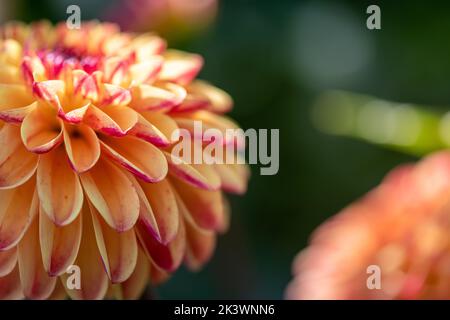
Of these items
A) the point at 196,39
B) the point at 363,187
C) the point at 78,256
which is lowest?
the point at 78,256

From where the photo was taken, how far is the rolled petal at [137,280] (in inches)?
21.0

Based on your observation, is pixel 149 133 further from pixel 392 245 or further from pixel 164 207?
pixel 392 245

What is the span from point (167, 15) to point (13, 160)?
57 centimetres

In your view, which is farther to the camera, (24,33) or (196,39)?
(196,39)

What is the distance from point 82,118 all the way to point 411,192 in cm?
30

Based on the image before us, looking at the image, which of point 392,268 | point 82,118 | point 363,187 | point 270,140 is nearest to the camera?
point 82,118

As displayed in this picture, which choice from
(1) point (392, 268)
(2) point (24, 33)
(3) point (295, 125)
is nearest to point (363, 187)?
(3) point (295, 125)

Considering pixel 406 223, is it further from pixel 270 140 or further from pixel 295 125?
pixel 295 125

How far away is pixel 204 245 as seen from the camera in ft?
1.90

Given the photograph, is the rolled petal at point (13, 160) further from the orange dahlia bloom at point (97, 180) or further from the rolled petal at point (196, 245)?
the rolled petal at point (196, 245)

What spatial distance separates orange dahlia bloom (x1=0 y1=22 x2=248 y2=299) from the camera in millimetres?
499

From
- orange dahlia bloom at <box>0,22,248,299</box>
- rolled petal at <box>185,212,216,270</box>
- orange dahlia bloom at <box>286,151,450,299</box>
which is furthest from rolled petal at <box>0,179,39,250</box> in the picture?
orange dahlia bloom at <box>286,151,450,299</box>

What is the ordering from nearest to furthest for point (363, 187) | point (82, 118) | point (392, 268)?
point (82, 118) < point (392, 268) < point (363, 187)

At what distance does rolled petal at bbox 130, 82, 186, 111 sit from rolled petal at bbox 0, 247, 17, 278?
12cm
